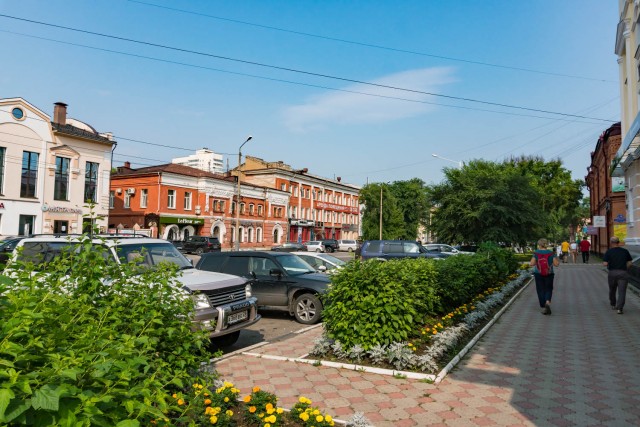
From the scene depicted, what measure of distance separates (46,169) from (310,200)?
37.1 meters

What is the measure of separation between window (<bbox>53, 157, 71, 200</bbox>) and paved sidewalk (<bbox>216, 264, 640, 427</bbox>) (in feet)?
115

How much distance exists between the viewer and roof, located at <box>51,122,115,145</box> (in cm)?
3591

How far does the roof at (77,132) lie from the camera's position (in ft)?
118

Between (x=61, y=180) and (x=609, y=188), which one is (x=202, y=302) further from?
(x=609, y=188)

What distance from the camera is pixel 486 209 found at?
26.1 metres

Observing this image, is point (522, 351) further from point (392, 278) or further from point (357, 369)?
point (357, 369)

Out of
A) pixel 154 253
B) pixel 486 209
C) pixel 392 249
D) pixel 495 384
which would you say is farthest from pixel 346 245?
pixel 495 384

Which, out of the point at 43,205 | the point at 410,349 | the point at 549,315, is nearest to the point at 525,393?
the point at 410,349

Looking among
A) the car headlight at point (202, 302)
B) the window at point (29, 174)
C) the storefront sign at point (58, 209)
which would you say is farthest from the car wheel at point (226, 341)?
the storefront sign at point (58, 209)

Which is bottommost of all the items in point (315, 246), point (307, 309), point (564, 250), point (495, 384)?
point (495, 384)

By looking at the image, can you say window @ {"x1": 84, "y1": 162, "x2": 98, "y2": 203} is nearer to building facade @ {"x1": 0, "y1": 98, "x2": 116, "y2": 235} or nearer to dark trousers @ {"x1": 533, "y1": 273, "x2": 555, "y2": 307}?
building facade @ {"x1": 0, "y1": 98, "x2": 116, "y2": 235}

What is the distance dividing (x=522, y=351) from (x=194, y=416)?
528 centimetres

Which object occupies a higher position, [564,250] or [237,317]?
[564,250]

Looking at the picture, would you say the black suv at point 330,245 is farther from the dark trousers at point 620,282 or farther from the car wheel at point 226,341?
the car wheel at point 226,341
